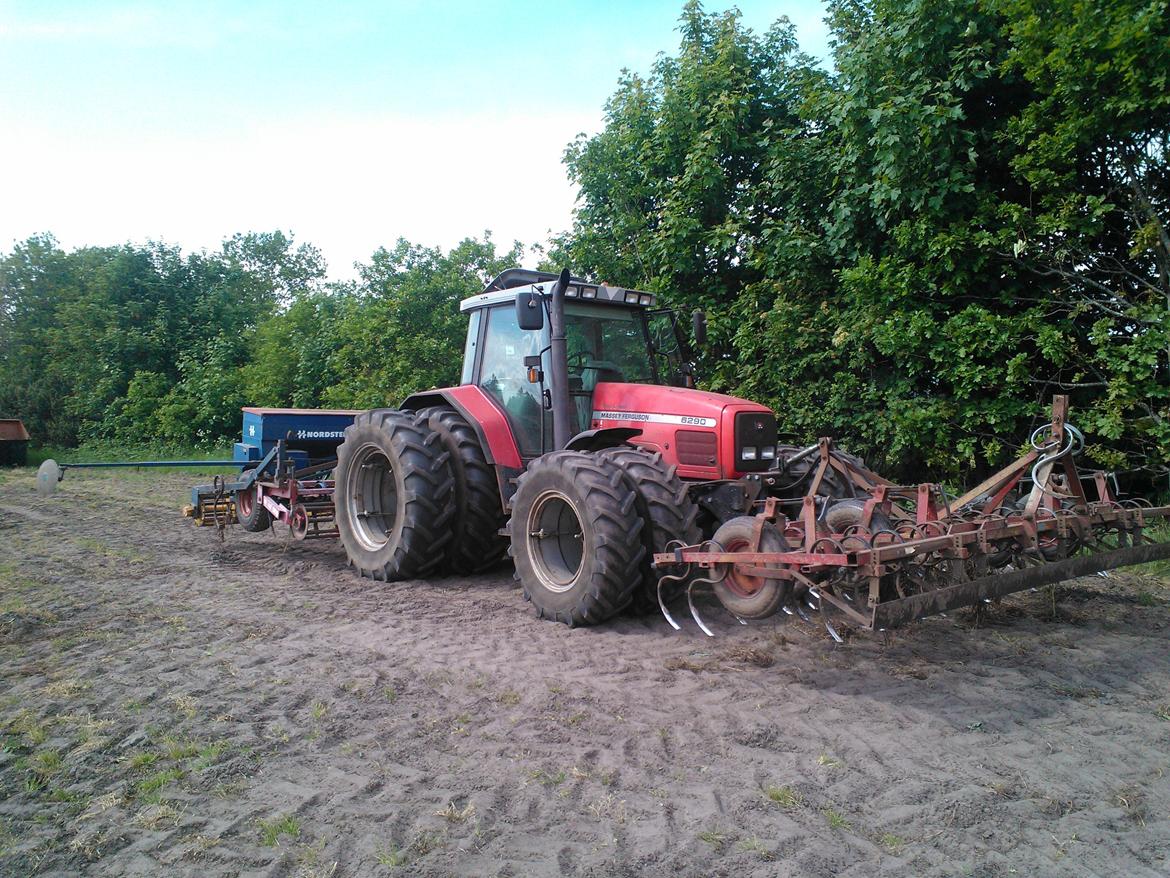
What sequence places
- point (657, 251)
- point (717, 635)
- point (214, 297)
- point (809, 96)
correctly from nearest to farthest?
point (717, 635)
point (809, 96)
point (657, 251)
point (214, 297)

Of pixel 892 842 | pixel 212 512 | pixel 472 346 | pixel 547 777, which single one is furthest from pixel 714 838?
pixel 212 512

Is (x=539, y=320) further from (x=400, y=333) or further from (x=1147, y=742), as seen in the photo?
(x=400, y=333)

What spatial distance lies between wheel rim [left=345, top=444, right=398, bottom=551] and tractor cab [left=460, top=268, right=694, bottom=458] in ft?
3.82

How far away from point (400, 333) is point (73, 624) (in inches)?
462

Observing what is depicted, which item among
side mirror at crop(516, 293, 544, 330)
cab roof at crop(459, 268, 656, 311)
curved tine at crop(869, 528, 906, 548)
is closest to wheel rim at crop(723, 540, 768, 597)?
curved tine at crop(869, 528, 906, 548)

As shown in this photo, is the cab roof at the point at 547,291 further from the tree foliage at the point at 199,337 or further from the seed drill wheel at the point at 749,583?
the tree foliage at the point at 199,337

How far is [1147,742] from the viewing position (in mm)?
3691

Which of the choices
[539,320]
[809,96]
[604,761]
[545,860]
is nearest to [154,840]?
[545,860]

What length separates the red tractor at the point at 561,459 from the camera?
5.35 metres

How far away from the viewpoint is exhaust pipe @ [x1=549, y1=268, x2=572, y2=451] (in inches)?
245

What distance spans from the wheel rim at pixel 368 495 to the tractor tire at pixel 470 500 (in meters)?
0.76

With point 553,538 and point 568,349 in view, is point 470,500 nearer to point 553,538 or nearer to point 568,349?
point 553,538

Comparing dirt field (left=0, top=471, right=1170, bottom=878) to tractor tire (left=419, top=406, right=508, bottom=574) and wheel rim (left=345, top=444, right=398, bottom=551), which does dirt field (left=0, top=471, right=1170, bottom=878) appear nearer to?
tractor tire (left=419, top=406, right=508, bottom=574)

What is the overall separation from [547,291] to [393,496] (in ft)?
9.12
